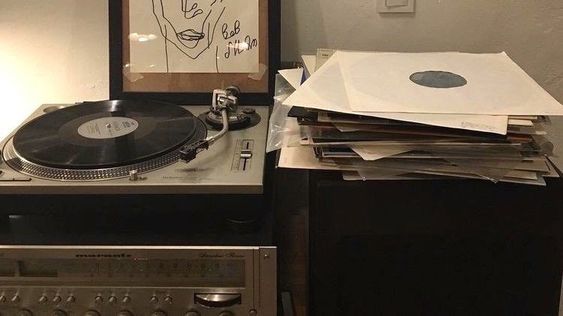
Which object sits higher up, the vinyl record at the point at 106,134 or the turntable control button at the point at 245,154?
the vinyl record at the point at 106,134

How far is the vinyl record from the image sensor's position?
927 mm

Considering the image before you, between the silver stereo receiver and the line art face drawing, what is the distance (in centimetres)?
42

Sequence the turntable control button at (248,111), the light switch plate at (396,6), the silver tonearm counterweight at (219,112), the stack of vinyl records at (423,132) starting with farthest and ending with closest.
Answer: the light switch plate at (396,6), the turntable control button at (248,111), the silver tonearm counterweight at (219,112), the stack of vinyl records at (423,132)

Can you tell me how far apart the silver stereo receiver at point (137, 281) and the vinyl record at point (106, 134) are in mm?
124

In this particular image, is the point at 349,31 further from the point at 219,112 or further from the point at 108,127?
the point at 108,127

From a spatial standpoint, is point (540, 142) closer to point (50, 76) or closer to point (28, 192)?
point (28, 192)

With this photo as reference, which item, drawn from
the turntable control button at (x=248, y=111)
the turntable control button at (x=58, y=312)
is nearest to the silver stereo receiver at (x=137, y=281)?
the turntable control button at (x=58, y=312)

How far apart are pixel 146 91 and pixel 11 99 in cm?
33

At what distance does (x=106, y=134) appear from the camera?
Result: 3.26 ft

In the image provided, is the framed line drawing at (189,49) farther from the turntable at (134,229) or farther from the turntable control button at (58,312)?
the turntable control button at (58,312)

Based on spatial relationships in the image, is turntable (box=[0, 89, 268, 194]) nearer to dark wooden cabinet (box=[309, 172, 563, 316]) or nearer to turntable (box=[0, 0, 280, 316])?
turntable (box=[0, 0, 280, 316])

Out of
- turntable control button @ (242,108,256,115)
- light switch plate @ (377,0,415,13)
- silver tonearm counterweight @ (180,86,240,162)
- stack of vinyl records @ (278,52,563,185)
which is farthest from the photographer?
light switch plate @ (377,0,415,13)

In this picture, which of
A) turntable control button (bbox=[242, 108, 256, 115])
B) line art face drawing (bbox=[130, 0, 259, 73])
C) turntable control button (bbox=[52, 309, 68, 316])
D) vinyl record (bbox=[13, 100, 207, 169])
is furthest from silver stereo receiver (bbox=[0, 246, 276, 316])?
line art face drawing (bbox=[130, 0, 259, 73])

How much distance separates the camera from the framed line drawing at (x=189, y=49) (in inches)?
46.8
